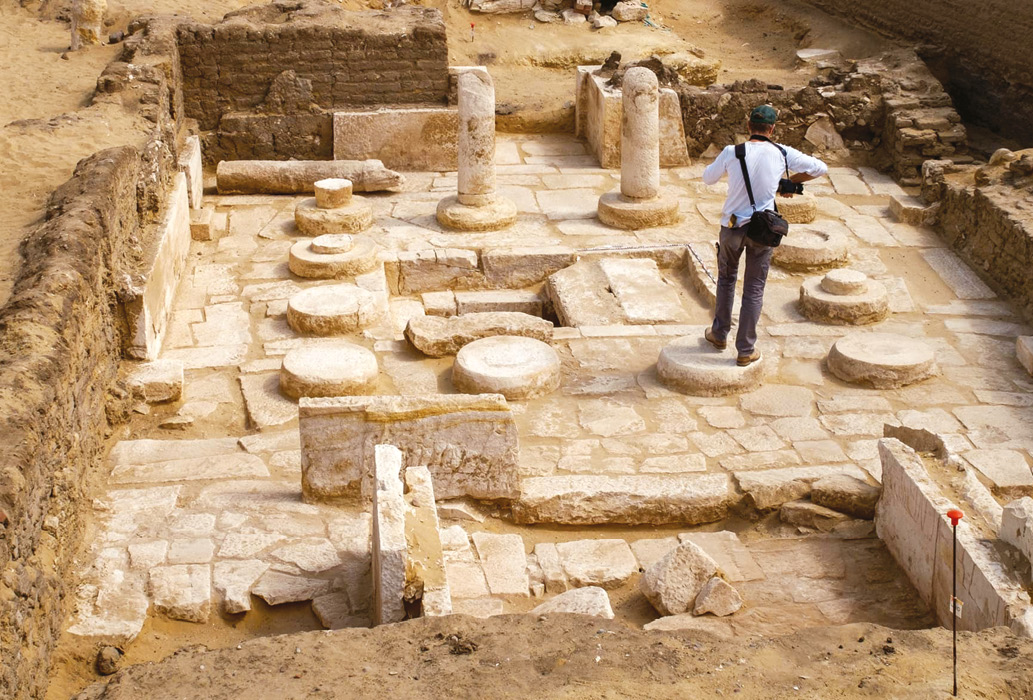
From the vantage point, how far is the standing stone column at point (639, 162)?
10.6 meters

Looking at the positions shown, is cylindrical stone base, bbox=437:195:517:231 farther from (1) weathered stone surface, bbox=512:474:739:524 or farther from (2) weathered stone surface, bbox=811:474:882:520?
(2) weathered stone surface, bbox=811:474:882:520

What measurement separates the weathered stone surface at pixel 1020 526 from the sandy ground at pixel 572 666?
67 cm

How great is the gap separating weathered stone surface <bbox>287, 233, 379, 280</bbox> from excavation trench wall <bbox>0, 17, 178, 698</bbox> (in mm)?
1221

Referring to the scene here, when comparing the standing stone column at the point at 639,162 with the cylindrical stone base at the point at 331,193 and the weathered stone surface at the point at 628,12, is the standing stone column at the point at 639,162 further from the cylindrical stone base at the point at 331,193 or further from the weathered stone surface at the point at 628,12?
the weathered stone surface at the point at 628,12

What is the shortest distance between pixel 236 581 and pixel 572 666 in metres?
2.06

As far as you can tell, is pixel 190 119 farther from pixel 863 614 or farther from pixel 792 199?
pixel 863 614

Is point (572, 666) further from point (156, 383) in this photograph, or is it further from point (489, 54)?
point (489, 54)

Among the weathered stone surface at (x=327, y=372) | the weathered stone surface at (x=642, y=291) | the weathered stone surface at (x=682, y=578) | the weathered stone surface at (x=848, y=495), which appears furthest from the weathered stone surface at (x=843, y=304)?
the weathered stone surface at (x=682, y=578)

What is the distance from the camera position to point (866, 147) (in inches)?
500

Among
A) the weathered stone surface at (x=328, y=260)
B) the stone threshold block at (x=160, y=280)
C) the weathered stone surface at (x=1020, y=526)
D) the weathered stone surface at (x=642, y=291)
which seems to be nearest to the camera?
the weathered stone surface at (x=1020, y=526)

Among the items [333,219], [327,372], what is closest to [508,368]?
[327,372]

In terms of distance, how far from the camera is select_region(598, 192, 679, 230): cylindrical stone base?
1072 centimetres

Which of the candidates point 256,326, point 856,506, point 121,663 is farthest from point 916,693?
point 256,326

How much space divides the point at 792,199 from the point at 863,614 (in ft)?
19.7
